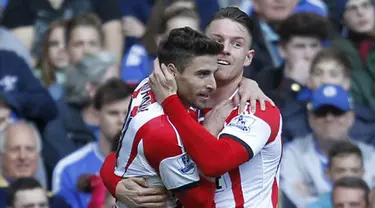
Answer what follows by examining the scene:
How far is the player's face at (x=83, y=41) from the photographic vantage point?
10780mm

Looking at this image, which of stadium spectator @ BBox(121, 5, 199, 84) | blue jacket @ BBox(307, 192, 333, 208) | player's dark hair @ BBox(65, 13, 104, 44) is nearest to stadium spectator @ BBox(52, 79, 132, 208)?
stadium spectator @ BBox(121, 5, 199, 84)

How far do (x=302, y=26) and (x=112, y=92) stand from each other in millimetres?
1761

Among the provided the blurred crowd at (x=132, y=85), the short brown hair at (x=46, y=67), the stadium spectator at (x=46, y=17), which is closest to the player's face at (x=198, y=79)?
the blurred crowd at (x=132, y=85)

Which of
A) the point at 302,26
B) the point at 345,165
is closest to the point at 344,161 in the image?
the point at 345,165

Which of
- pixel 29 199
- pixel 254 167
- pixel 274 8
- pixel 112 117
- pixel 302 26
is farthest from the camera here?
pixel 274 8

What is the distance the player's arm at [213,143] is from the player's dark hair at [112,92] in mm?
3555

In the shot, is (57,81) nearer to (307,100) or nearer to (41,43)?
(41,43)

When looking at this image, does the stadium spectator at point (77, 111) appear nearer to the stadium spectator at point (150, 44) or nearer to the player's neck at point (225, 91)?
the stadium spectator at point (150, 44)

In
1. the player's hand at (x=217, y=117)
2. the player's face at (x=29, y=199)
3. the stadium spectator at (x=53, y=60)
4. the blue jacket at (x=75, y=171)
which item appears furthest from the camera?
the stadium spectator at (x=53, y=60)

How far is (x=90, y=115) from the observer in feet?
33.3

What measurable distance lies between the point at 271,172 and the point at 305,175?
2.94 m

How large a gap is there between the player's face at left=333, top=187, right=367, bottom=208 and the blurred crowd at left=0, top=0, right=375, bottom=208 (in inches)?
0.6

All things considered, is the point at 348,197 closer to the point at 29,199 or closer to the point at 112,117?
the point at 112,117

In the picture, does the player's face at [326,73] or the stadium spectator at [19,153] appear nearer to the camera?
the stadium spectator at [19,153]
